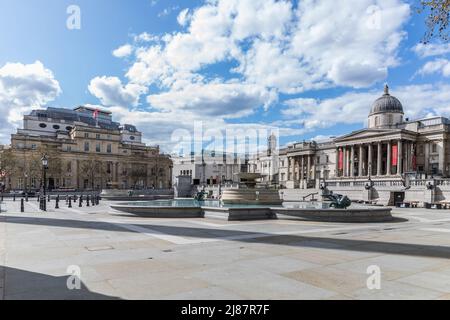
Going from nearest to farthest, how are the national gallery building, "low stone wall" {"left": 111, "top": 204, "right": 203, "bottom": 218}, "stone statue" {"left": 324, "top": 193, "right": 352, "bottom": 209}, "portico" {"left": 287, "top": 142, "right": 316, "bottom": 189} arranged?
1. "low stone wall" {"left": 111, "top": 204, "right": 203, "bottom": 218}
2. "stone statue" {"left": 324, "top": 193, "right": 352, "bottom": 209}
3. the national gallery building
4. "portico" {"left": 287, "top": 142, "right": 316, "bottom": 189}

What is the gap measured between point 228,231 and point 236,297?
9.79 meters

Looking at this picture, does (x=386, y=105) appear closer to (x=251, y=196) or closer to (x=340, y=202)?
(x=251, y=196)

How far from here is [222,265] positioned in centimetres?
895

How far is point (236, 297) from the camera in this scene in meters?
6.36

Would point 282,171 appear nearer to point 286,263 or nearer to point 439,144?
point 439,144

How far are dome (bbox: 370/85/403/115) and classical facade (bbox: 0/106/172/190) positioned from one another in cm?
7261

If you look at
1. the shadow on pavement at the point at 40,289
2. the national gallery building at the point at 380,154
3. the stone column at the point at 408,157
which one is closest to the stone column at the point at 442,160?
the national gallery building at the point at 380,154

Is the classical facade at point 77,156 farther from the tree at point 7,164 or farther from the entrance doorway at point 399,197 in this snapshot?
the entrance doorway at point 399,197

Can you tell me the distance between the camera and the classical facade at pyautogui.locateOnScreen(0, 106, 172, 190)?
89938mm

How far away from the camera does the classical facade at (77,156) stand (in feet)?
295

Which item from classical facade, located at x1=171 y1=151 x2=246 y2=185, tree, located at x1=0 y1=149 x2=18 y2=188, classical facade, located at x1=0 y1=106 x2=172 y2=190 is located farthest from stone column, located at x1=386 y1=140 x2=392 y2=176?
tree, located at x1=0 y1=149 x2=18 y2=188

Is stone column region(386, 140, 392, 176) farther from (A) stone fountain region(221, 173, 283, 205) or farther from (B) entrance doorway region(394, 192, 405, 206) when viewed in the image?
(A) stone fountain region(221, 173, 283, 205)

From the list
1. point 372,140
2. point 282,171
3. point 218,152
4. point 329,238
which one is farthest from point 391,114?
point 329,238

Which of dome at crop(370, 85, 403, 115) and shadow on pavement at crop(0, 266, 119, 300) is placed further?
dome at crop(370, 85, 403, 115)
